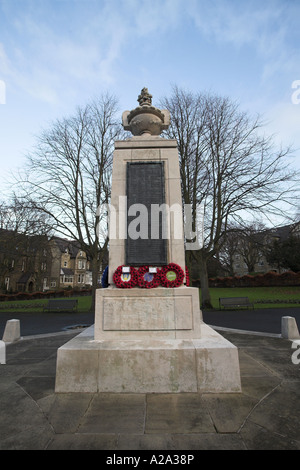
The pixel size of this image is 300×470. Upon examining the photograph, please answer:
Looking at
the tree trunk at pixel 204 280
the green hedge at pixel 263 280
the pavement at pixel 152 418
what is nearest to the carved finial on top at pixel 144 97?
the pavement at pixel 152 418

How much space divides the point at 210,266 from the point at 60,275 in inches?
1380

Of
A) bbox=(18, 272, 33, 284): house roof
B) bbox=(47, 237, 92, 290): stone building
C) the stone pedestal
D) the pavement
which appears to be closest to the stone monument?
the stone pedestal

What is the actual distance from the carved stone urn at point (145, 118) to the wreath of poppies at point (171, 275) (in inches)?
133

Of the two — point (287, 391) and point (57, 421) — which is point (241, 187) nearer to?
point (287, 391)

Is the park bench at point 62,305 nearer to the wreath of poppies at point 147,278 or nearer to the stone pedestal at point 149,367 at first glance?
the wreath of poppies at point 147,278

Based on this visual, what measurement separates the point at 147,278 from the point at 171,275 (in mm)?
478

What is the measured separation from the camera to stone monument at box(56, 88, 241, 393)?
362 centimetres

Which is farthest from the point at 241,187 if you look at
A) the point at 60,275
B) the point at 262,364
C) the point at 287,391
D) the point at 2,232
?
the point at 60,275

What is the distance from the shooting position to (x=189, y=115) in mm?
16859

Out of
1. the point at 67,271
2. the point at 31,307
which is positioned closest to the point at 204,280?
the point at 31,307

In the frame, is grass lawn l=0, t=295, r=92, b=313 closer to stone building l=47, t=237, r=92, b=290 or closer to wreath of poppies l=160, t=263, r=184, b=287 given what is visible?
wreath of poppies l=160, t=263, r=184, b=287

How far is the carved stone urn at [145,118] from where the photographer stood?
5.83m

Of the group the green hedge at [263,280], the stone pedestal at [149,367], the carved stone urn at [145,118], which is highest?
the carved stone urn at [145,118]

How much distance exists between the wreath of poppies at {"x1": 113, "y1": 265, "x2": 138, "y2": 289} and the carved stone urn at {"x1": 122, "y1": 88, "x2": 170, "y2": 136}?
3.43 metres
